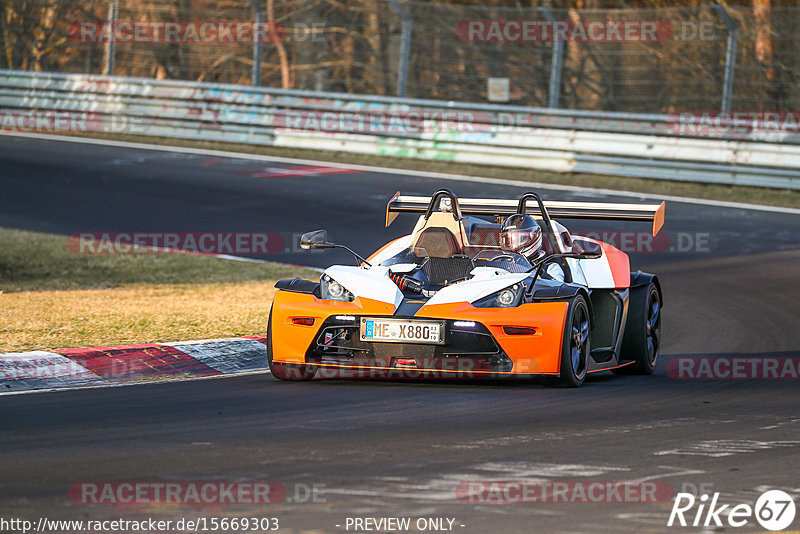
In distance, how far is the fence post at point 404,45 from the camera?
949 inches

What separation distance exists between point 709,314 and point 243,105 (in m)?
14.5

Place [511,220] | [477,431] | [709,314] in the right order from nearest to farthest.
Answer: [477,431] → [511,220] → [709,314]

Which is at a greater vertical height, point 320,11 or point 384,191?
point 320,11

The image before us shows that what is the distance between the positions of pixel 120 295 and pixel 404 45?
1188 cm

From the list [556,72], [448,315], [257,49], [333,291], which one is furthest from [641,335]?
[257,49]

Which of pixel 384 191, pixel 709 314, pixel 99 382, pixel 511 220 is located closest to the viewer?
pixel 99 382

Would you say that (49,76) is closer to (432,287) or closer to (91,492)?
(432,287)

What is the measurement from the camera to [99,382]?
29.4 feet

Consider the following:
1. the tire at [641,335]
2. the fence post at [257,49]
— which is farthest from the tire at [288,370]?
the fence post at [257,49]

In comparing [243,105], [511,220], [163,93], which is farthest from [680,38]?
[511,220]

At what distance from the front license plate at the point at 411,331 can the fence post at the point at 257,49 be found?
17.4 m

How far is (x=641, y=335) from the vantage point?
9969 millimetres

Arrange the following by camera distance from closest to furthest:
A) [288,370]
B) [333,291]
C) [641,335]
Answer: [333,291] → [288,370] → [641,335]

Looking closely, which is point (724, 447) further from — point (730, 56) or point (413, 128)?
point (413, 128)
